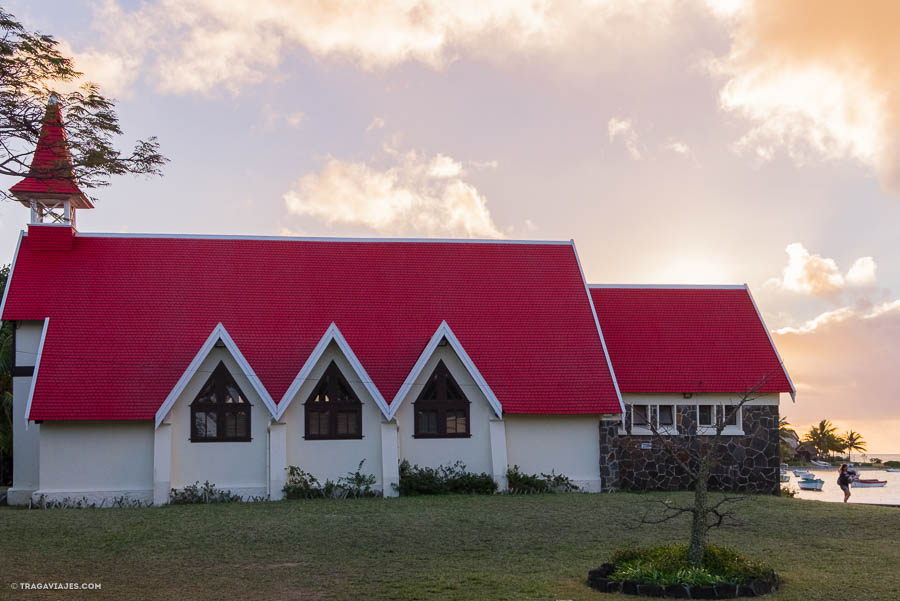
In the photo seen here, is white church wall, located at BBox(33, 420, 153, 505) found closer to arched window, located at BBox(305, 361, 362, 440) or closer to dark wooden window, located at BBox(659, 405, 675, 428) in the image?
arched window, located at BBox(305, 361, 362, 440)

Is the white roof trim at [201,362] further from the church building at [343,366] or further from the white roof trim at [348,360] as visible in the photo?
the white roof trim at [348,360]

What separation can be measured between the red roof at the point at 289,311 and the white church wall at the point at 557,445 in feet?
2.31

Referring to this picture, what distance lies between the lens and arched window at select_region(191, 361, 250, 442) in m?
26.8

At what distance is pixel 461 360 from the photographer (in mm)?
27766

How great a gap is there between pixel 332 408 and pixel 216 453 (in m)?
3.55

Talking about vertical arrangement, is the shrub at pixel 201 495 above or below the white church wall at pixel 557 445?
below

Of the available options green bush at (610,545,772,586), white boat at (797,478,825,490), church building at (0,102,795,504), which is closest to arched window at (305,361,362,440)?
church building at (0,102,795,504)

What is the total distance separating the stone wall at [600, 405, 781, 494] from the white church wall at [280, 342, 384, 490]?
7056 mm

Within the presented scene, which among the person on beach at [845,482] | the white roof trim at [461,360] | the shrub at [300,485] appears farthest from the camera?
the person on beach at [845,482]

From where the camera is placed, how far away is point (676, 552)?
13.9 m

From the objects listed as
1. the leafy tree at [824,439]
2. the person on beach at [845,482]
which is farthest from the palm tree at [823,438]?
the person on beach at [845,482]

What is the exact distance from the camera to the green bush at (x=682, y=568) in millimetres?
12766

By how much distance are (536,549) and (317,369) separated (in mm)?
12346

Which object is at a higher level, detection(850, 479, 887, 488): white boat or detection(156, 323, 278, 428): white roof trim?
detection(156, 323, 278, 428): white roof trim
